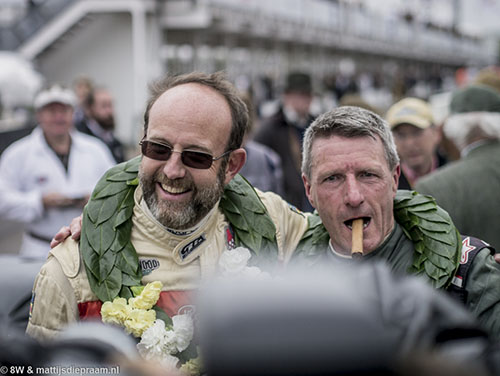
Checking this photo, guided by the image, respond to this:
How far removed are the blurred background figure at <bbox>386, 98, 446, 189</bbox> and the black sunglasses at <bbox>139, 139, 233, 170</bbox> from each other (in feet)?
9.69

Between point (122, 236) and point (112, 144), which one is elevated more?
point (112, 144)

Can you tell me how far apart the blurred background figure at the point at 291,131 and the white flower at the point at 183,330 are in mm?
4311

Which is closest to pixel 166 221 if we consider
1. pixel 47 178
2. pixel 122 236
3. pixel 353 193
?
pixel 122 236

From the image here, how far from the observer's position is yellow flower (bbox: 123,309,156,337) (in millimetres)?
2258

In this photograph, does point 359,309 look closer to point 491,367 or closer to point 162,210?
point 491,367

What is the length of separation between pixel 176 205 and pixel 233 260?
0.91 ft

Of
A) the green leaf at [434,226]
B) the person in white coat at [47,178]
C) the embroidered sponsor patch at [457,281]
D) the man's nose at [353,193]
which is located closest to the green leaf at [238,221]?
the man's nose at [353,193]

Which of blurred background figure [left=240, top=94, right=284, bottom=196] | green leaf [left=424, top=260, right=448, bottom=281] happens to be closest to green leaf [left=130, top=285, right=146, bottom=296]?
green leaf [left=424, top=260, right=448, bottom=281]

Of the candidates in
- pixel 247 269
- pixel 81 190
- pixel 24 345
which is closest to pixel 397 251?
pixel 247 269

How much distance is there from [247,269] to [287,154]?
5183 millimetres

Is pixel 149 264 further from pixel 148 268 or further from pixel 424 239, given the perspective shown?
pixel 424 239

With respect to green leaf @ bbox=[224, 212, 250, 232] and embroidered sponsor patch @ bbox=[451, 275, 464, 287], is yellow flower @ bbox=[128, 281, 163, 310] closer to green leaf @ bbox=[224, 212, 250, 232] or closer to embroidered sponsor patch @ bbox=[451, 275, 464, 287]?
green leaf @ bbox=[224, 212, 250, 232]

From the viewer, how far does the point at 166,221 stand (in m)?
2.48

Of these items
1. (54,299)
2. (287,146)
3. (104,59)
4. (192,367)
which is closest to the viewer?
(192,367)
